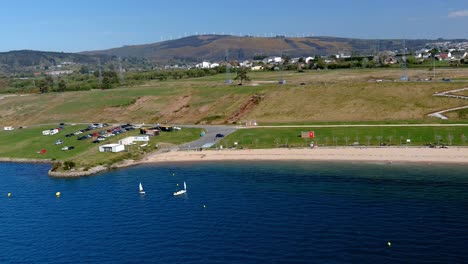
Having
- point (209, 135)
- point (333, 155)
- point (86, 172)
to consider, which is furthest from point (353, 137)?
point (86, 172)

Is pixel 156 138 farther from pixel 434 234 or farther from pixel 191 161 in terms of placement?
pixel 434 234

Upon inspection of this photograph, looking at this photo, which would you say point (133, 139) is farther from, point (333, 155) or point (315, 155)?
point (333, 155)

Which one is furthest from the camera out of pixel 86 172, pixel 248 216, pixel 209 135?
pixel 209 135

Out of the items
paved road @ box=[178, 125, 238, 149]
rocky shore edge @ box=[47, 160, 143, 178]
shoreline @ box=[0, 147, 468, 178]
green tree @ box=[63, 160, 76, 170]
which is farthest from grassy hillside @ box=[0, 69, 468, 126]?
green tree @ box=[63, 160, 76, 170]

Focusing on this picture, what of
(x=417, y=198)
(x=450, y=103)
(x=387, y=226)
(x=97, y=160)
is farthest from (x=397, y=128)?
(x=97, y=160)

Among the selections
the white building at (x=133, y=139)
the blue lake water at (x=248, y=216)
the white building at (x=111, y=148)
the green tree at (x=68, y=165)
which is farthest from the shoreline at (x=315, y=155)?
the white building at (x=133, y=139)

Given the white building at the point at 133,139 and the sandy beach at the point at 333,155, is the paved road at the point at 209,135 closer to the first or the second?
the sandy beach at the point at 333,155

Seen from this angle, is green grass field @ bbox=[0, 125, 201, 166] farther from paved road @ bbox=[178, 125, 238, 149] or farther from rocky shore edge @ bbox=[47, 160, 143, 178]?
paved road @ bbox=[178, 125, 238, 149]
